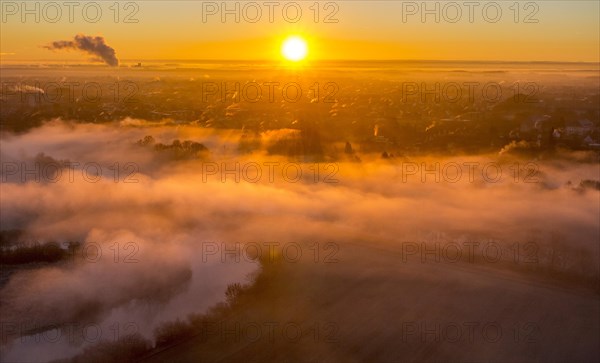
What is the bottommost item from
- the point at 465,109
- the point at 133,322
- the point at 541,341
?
the point at 541,341

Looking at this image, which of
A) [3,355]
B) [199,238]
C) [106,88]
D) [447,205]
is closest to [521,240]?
[447,205]

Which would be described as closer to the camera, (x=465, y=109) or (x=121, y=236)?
(x=121, y=236)

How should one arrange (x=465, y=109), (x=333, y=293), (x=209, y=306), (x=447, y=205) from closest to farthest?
(x=209, y=306)
(x=333, y=293)
(x=447, y=205)
(x=465, y=109)

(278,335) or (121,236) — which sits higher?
(121,236)

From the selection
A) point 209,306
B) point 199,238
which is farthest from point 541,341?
point 199,238

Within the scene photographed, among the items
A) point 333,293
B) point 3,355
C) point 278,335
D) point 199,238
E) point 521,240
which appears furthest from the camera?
point 521,240

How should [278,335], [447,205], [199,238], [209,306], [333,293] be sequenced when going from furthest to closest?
[447,205]
[199,238]
[333,293]
[209,306]
[278,335]

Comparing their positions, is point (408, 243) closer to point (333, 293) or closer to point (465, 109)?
point (333, 293)

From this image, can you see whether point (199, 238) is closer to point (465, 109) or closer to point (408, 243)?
point (408, 243)

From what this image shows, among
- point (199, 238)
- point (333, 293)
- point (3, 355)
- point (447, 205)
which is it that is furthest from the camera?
point (447, 205)
